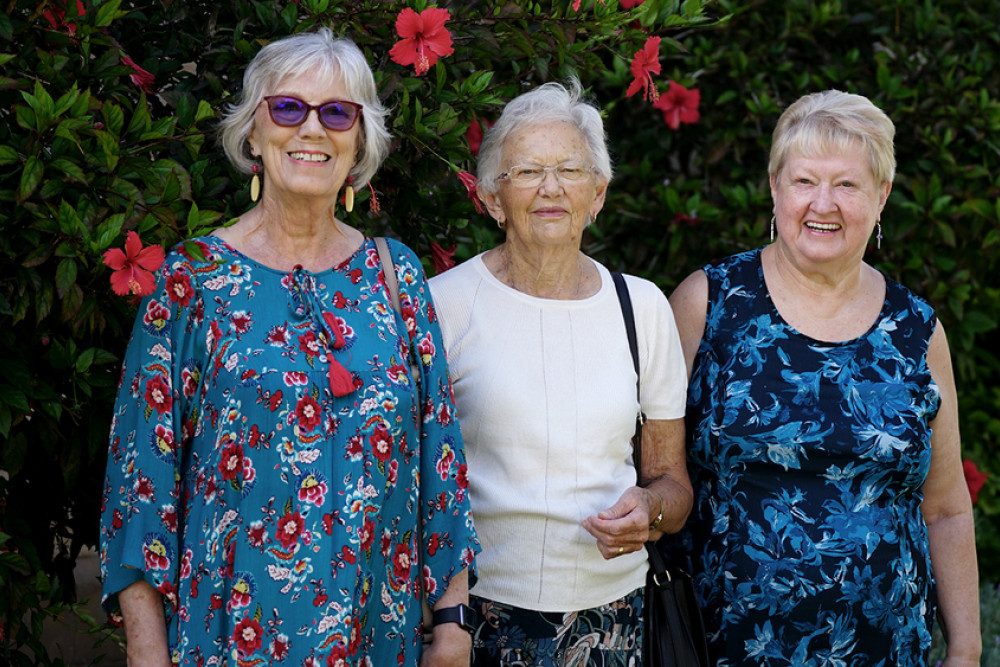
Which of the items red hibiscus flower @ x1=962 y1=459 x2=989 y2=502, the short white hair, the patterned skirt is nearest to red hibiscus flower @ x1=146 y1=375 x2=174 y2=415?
the patterned skirt

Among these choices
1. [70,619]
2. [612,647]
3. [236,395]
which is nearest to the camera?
[236,395]

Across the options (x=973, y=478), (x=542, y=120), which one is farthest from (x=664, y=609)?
(x=973, y=478)

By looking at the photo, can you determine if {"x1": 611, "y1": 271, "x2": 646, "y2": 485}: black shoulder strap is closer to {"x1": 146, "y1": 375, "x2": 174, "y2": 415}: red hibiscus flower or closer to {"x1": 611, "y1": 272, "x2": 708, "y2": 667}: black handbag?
{"x1": 611, "y1": 272, "x2": 708, "y2": 667}: black handbag

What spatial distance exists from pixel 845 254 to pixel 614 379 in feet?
2.40

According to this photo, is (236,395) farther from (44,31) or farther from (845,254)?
(845,254)

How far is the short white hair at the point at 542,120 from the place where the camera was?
2.85 meters

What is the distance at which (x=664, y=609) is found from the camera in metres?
2.83

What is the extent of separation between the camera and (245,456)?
2.26 meters

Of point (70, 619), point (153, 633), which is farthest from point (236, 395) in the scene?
point (70, 619)

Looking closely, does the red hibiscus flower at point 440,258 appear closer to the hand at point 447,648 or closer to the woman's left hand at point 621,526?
the woman's left hand at point 621,526

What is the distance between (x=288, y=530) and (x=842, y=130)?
5.67ft

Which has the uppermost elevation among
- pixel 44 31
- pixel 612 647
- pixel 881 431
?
pixel 44 31

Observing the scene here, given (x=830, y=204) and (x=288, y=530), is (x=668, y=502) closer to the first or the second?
(x=830, y=204)

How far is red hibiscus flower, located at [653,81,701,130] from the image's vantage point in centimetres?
432
